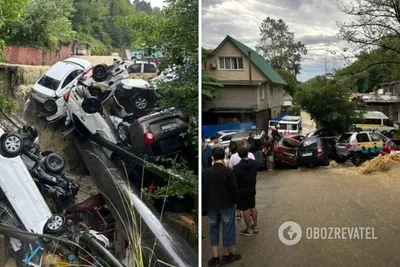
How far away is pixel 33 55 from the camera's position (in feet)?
9.27

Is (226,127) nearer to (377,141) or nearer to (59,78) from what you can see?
(377,141)

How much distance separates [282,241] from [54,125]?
1.49 m

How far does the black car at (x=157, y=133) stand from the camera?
9.14 ft

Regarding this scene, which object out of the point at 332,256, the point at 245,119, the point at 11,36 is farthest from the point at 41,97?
the point at 332,256

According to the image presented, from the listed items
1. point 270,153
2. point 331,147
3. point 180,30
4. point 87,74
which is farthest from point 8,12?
point 331,147

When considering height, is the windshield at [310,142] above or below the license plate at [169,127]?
below

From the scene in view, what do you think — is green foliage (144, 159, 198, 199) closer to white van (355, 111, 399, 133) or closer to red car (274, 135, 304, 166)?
red car (274, 135, 304, 166)

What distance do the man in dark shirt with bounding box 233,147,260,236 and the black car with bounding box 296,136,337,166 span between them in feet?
0.84

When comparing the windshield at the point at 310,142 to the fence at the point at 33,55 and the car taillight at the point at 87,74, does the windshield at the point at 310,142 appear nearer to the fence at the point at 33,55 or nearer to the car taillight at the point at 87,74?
the car taillight at the point at 87,74

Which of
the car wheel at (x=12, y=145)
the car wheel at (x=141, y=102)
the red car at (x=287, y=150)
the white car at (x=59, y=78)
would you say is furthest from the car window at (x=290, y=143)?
the car wheel at (x=12, y=145)

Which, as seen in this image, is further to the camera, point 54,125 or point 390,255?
point 54,125

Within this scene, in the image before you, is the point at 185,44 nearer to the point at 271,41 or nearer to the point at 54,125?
the point at 271,41

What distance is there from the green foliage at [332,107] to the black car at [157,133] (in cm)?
75

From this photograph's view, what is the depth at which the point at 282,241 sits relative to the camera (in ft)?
8.49
